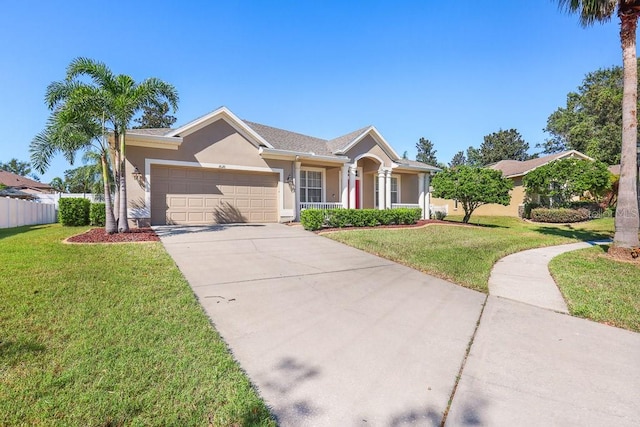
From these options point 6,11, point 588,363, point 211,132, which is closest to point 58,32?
point 6,11

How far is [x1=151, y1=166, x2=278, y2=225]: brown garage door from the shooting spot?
1235cm

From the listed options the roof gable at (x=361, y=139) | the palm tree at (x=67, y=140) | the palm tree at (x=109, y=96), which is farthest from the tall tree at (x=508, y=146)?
the palm tree at (x=67, y=140)

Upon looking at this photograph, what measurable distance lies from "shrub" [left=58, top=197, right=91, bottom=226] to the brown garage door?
131 inches

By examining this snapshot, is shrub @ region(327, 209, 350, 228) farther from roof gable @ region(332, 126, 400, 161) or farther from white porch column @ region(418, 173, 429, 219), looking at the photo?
white porch column @ region(418, 173, 429, 219)

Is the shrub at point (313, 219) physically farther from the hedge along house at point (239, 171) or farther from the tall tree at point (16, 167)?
the tall tree at point (16, 167)

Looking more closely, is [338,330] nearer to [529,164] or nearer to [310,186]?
[310,186]

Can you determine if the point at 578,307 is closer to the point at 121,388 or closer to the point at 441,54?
A: the point at 121,388

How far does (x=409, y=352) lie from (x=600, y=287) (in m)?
5.24

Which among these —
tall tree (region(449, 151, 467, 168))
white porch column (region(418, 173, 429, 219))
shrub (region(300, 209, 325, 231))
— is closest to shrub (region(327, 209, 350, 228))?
shrub (region(300, 209, 325, 231))

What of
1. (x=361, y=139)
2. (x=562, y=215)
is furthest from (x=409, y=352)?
(x=562, y=215)

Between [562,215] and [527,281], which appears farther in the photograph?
[562,215]

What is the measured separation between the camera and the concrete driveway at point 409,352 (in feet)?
8.10

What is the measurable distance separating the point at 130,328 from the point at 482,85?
19772 millimetres

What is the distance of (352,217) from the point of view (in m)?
13.0
